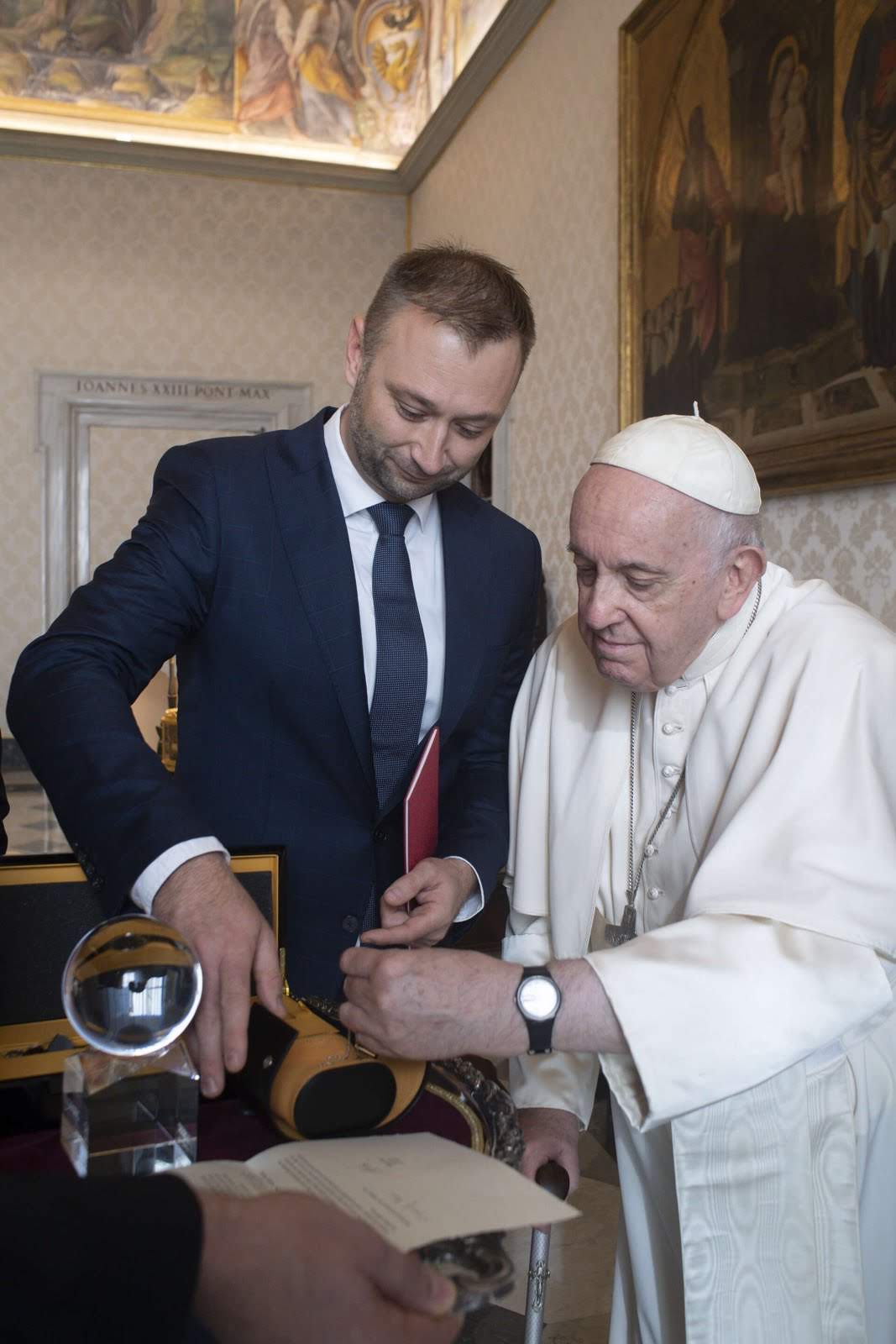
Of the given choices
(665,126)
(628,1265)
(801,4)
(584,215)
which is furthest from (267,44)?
(628,1265)

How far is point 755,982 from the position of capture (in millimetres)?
1701

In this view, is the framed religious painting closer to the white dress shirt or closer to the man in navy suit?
the white dress shirt

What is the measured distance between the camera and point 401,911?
1.95m

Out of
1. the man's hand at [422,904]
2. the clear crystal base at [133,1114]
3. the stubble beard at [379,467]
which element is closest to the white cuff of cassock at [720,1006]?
the man's hand at [422,904]

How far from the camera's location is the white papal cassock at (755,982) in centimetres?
170

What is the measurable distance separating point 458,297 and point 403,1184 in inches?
62.0

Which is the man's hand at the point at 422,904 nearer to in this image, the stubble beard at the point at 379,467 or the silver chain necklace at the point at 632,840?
the silver chain necklace at the point at 632,840

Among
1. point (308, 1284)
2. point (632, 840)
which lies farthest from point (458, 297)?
point (308, 1284)

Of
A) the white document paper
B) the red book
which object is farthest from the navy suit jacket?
the white document paper

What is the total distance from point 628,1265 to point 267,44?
10557 millimetres

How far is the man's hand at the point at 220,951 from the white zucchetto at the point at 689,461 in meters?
0.93

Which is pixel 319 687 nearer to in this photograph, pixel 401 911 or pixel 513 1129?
pixel 401 911

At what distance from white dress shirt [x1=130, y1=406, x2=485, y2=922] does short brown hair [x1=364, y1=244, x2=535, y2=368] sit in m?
0.23

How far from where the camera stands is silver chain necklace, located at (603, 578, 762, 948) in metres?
2.22
